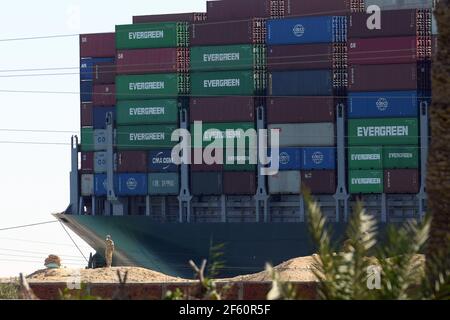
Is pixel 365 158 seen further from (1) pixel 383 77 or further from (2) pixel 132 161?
(2) pixel 132 161

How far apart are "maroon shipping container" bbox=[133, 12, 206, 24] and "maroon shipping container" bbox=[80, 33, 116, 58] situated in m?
1.93

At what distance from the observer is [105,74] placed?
60.9 meters

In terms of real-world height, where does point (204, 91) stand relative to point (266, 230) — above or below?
above

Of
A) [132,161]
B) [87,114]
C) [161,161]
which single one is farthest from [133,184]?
[87,114]

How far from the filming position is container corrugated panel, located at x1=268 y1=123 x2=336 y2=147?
5581 cm

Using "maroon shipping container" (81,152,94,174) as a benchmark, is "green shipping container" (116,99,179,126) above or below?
above

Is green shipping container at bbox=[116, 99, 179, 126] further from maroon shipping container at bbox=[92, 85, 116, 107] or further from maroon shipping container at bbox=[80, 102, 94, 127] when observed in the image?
maroon shipping container at bbox=[80, 102, 94, 127]

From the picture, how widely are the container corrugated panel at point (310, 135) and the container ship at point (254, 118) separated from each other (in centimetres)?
5

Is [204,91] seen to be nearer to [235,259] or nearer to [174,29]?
[174,29]

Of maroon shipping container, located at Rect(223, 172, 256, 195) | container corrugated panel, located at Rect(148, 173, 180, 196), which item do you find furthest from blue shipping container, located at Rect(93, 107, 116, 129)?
maroon shipping container, located at Rect(223, 172, 256, 195)
